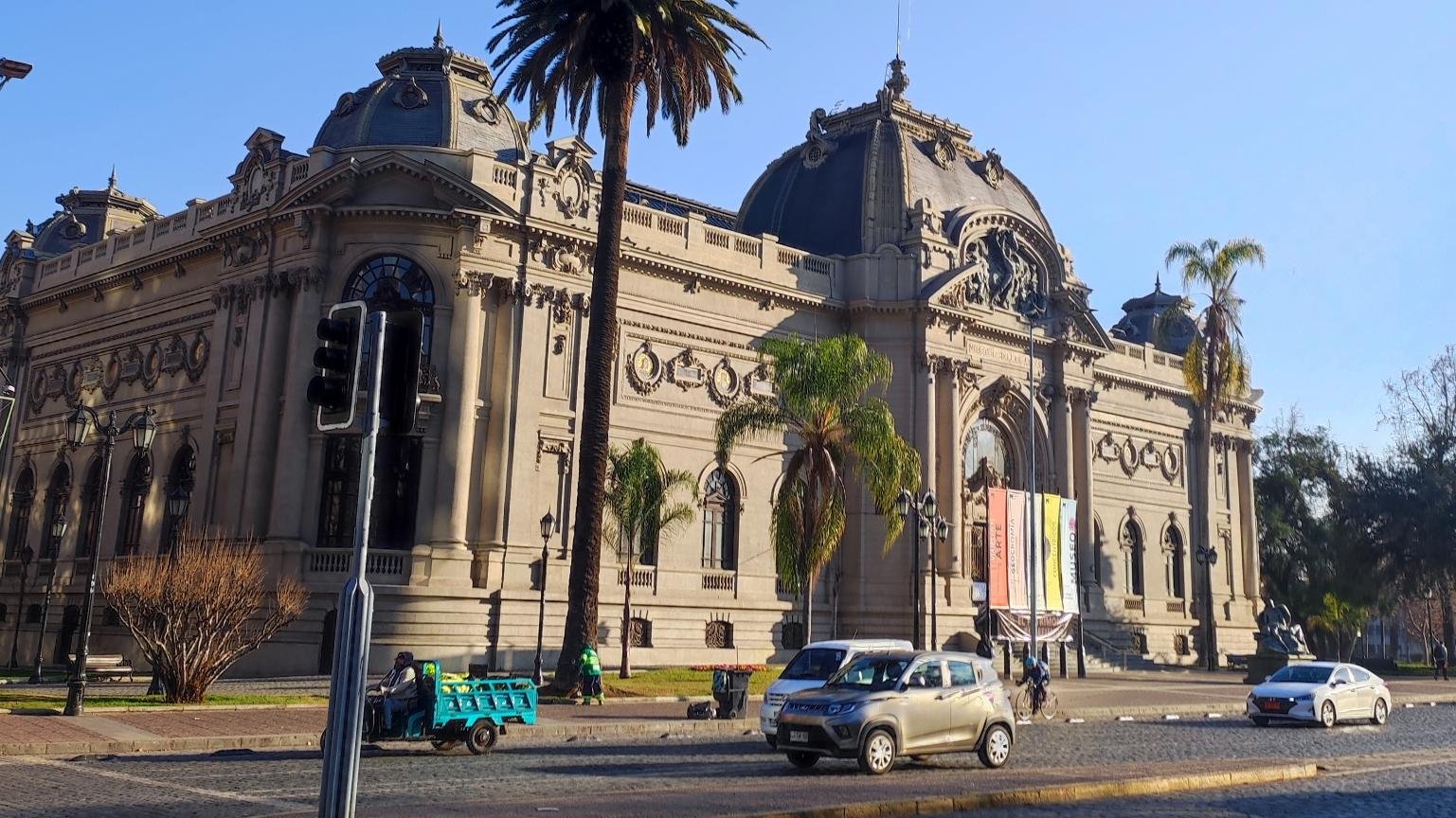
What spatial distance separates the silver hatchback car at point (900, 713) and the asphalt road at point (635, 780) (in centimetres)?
37

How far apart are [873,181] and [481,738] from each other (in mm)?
35779

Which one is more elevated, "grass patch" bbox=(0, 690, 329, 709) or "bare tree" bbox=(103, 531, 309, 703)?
"bare tree" bbox=(103, 531, 309, 703)

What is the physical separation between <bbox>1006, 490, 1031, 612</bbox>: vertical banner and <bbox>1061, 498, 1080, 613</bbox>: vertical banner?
1.82 metres

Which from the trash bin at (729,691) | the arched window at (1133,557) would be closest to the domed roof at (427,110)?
the trash bin at (729,691)

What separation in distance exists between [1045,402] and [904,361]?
9.34m

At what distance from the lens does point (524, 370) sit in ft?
127

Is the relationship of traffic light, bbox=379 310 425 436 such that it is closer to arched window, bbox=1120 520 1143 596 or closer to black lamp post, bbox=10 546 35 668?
black lamp post, bbox=10 546 35 668

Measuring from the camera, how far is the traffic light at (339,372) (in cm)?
955

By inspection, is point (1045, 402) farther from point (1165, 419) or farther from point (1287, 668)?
point (1287, 668)

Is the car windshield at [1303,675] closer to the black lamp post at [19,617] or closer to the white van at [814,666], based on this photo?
the white van at [814,666]

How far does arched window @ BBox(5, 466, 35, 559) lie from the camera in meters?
49.2

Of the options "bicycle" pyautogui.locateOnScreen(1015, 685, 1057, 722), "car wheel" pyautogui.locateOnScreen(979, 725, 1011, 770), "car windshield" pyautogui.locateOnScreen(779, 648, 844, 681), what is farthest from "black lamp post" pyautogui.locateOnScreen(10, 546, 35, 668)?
"car wheel" pyautogui.locateOnScreen(979, 725, 1011, 770)

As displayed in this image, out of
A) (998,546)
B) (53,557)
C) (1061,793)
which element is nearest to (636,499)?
(998,546)

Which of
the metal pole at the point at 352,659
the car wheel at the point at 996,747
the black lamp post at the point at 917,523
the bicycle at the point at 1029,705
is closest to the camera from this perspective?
the metal pole at the point at 352,659
